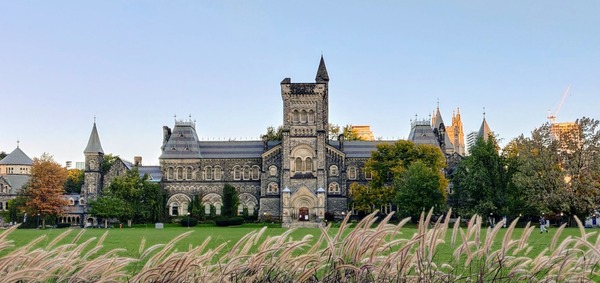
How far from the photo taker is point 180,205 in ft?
240

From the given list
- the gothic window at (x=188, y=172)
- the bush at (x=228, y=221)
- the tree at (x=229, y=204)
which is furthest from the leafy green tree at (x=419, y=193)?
the gothic window at (x=188, y=172)

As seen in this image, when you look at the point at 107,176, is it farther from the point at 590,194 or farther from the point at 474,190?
the point at 590,194

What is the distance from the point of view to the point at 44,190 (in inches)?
2618

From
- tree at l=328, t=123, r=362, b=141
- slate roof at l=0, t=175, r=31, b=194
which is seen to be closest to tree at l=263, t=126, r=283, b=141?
tree at l=328, t=123, r=362, b=141

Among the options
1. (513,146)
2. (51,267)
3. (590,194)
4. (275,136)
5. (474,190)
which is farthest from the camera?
(275,136)

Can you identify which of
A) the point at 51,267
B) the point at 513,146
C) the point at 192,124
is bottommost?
the point at 51,267

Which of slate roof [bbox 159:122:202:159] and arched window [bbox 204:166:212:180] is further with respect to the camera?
slate roof [bbox 159:122:202:159]

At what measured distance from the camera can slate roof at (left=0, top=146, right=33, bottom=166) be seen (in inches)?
3712

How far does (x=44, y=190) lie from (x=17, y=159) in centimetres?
3244

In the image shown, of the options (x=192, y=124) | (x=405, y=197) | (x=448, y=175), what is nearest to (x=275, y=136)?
(x=192, y=124)

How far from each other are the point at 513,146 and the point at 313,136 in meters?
22.0

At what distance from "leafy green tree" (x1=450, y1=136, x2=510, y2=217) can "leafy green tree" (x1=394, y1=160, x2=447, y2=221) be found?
2.23 m

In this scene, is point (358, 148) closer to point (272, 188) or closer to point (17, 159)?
point (272, 188)

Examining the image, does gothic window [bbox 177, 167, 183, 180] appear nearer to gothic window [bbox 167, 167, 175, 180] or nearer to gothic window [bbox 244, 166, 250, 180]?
gothic window [bbox 167, 167, 175, 180]
